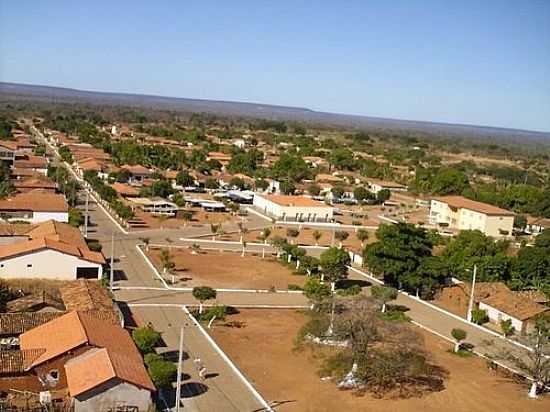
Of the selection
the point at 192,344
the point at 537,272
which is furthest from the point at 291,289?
the point at 537,272

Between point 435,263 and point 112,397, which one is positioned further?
point 435,263

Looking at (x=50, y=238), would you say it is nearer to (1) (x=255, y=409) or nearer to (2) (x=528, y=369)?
(1) (x=255, y=409)

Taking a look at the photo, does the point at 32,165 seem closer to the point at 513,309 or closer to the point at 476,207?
the point at 476,207

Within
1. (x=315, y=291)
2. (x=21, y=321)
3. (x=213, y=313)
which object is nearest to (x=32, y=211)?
(x=213, y=313)

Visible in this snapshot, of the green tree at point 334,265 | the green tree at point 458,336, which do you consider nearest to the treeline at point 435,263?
the green tree at point 334,265

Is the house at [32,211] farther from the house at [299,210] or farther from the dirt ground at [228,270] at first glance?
the house at [299,210]

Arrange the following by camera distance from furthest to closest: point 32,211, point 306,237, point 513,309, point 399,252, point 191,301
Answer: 1. point 306,237
2. point 32,211
3. point 399,252
4. point 191,301
5. point 513,309
